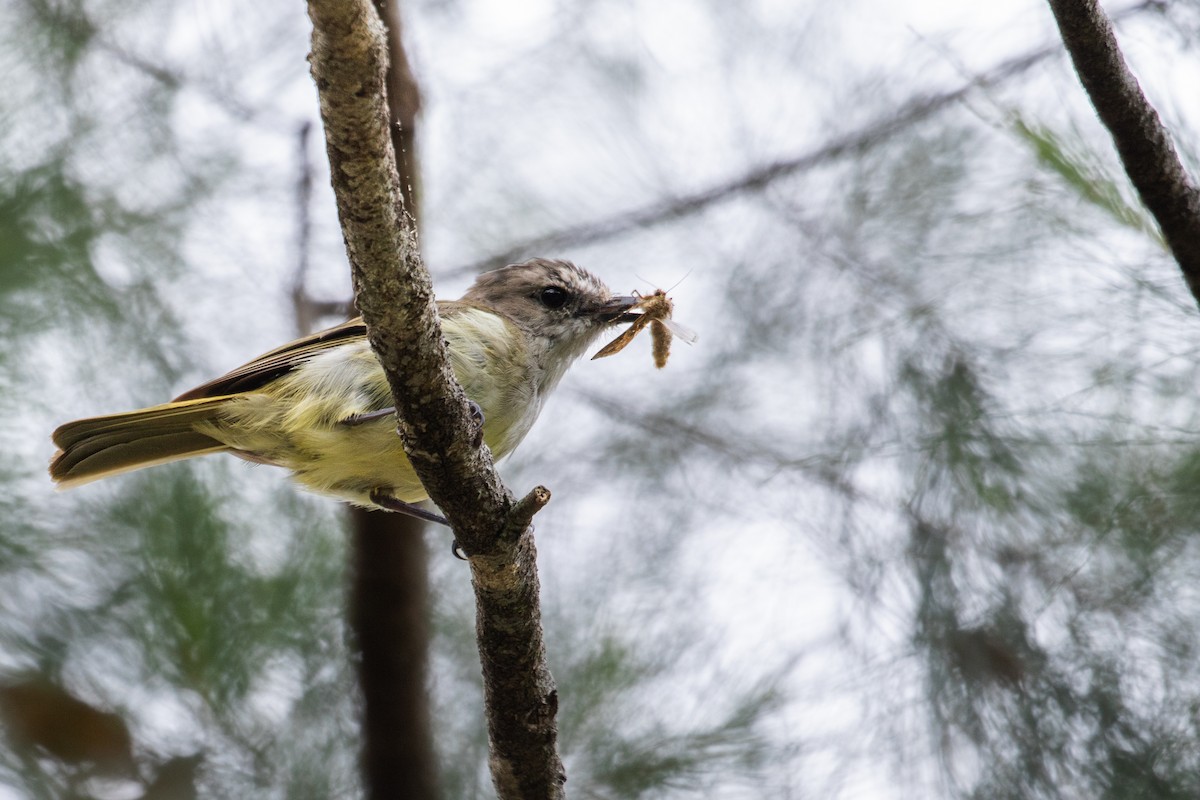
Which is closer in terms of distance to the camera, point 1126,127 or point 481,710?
point 1126,127

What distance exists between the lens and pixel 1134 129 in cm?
274

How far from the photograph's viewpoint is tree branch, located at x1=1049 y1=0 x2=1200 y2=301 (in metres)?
2.60

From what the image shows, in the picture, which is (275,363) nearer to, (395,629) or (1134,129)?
(395,629)

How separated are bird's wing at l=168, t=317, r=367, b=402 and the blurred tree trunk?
1.87 ft

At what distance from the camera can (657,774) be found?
4.01 metres

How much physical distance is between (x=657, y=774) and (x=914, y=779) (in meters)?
0.85

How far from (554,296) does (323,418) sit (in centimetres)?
110

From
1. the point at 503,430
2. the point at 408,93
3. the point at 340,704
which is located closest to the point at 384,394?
the point at 503,430

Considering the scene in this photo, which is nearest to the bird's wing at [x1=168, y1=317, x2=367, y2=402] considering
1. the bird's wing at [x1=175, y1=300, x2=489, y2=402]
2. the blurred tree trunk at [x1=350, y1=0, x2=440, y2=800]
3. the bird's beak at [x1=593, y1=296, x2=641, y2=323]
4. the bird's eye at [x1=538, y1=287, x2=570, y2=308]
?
the bird's wing at [x1=175, y1=300, x2=489, y2=402]

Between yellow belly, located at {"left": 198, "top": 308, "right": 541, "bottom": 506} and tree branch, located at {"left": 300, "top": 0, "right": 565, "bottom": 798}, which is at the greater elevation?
yellow belly, located at {"left": 198, "top": 308, "right": 541, "bottom": 506}

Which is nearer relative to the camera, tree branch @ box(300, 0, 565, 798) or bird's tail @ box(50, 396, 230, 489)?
tree branch @ box(300, 0, 565, 798)

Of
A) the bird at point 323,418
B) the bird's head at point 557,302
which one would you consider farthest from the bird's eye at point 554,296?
the bird at point 323,418

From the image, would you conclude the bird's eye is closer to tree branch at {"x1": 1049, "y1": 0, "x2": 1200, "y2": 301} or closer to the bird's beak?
the bird's beak

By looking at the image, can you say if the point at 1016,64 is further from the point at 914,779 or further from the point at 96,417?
the point at 96,417
